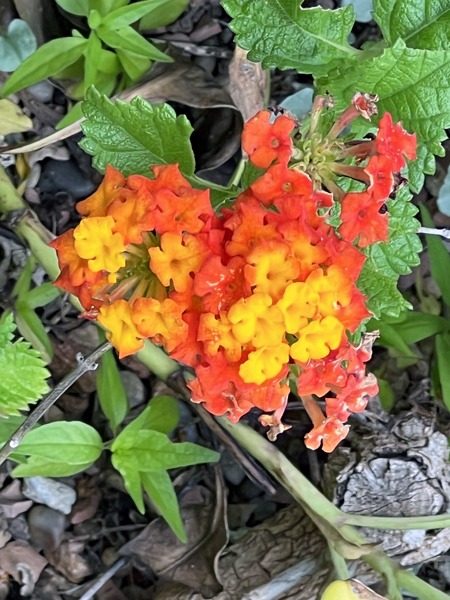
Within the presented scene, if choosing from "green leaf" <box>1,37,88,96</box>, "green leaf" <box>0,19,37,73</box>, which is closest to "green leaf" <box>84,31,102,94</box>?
"green leaf" <box>1,37,88,96</box>

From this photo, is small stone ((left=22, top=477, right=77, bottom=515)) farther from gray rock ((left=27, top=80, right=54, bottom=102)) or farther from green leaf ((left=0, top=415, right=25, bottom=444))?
gray rock ((left=27, top=80, right=54, bottom=102))

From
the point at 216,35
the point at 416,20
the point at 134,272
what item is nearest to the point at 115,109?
the point at 134,272

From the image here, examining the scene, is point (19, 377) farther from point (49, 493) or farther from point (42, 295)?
point (49, 493)

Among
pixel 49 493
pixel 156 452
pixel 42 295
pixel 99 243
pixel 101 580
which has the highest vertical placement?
pixel 99 243

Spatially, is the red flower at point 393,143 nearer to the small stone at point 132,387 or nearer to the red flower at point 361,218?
the red flower at point 361,218

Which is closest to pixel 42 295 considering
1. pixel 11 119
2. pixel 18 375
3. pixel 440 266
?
pixel 18 375

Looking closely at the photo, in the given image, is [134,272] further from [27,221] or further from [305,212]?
[27,221]

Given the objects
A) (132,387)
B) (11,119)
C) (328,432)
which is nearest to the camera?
(328,432)
